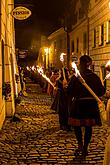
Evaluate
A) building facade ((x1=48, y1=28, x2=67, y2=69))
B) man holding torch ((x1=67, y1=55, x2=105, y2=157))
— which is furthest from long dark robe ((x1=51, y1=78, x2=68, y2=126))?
building facade ((x1=48, y1=28, x2=67, y2=69))

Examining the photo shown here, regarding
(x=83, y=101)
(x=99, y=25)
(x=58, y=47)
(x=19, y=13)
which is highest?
(x=99, y=25)

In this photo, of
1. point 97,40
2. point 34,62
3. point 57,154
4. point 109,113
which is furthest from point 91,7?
point 34,62

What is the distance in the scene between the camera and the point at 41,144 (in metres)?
9.74

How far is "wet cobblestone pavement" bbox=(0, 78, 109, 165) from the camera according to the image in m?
8.20

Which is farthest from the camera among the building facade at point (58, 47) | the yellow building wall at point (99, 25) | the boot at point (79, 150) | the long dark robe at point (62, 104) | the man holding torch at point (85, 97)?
the building facade at point (58, 47)

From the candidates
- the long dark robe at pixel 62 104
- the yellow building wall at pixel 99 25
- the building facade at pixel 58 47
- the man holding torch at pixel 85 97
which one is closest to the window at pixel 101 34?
the yellow building wall at pixel 99 25

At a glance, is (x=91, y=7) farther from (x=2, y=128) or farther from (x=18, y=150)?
(x=18, y=150)

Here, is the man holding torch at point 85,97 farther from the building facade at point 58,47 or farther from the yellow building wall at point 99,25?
the building facade at point 58,47

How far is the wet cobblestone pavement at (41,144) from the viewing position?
→ 8203 mm

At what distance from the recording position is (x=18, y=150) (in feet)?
29.9

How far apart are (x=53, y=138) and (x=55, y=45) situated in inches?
1775

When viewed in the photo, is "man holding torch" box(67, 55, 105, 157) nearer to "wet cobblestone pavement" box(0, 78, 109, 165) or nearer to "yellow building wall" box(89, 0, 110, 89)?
"wet cobblestone pavement" box(0, 78, 109, 165)

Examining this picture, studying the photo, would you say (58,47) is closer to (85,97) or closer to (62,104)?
(62,104)

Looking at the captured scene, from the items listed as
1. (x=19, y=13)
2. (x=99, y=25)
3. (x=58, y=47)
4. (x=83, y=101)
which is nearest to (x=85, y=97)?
A: (x=83, y=101)
